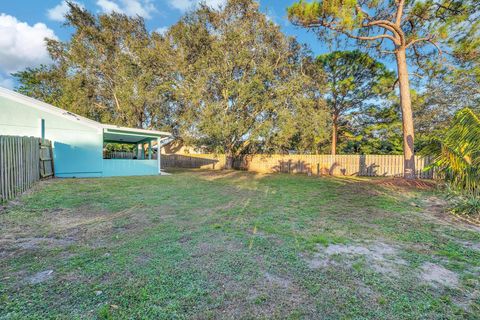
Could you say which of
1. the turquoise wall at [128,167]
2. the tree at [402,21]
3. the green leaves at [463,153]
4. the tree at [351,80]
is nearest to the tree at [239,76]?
the tree at [351,80]

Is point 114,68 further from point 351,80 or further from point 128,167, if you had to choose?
point 351,80

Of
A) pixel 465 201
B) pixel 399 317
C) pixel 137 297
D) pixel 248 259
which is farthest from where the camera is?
pixel 465 201

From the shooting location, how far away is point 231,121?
43.1ft

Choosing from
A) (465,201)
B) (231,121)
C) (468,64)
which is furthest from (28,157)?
(468,64)

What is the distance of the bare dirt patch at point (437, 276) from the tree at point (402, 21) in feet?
24.0

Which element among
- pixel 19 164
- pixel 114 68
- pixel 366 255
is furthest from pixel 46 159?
pixel 114 68

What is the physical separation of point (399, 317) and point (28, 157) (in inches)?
325

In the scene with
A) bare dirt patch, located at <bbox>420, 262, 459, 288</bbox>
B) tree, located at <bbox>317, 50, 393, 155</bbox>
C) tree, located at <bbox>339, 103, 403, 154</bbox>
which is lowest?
bare dirt patch, located at <bbox>420, 262, 459, 288</bbox>

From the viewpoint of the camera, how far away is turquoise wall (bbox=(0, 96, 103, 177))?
828 centimetres

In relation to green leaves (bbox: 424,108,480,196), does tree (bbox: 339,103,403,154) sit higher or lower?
higher

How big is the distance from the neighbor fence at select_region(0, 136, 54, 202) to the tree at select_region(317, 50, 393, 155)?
1547cm

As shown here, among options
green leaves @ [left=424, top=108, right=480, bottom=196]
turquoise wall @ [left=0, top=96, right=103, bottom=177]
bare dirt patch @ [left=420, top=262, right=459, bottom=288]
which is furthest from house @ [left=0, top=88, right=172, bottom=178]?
green leaves @ [left=424, top=108, right=480, bottom=196]

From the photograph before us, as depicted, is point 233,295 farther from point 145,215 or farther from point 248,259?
point 145,215

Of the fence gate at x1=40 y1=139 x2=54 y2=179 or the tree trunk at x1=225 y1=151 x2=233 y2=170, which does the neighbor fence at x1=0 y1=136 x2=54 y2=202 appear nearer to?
the fence gate at x1=40 y1=139 x2=54 y2=179
